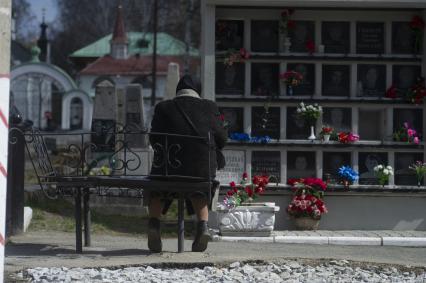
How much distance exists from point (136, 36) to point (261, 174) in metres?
54.8

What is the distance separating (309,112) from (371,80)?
1.17 metres

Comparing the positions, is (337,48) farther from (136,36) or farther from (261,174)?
(136,36)

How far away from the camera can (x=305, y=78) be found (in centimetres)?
1128

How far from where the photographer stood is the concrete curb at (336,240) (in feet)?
31.8

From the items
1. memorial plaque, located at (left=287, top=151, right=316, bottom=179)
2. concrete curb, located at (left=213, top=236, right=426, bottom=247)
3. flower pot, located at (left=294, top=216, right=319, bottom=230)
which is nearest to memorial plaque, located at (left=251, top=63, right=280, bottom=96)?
memorial plaque, located at (left=287, top=151, right=316, bottom=179)

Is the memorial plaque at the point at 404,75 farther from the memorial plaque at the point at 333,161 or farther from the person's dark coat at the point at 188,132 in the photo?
the person's dark coat at the point at 188,132

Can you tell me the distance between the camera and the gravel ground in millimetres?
6438

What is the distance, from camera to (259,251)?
8.57 meters

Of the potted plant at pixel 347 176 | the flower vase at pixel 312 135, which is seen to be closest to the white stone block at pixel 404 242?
the potted plant at pixel 347 176

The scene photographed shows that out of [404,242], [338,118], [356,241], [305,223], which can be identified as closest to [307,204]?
[305,223]

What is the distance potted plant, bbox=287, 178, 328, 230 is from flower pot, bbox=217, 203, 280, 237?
0.66 meters

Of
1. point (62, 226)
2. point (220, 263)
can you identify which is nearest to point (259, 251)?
point (220, 263)

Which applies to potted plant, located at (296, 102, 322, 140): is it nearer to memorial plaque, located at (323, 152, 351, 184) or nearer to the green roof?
memorial plaque, located at (323, 152, 351, 184)

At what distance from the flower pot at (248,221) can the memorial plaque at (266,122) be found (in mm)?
1563
